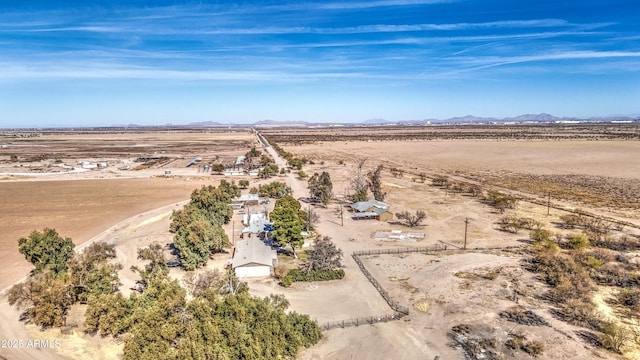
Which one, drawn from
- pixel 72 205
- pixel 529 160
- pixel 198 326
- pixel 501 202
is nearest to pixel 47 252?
pixel 198 326

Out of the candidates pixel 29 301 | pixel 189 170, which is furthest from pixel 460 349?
pixel 189 170

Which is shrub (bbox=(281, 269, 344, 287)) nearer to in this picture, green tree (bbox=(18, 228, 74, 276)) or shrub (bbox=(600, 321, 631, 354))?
shrub (bbox=(600, 321, 631, 354))

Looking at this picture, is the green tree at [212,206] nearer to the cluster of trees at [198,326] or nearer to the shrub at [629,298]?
the cluster of trees at [198,326]

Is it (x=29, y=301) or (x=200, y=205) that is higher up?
(x=200, y=205)

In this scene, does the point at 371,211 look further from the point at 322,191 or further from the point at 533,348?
the point at 533,348

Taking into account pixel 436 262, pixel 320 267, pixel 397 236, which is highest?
pixel 320 267

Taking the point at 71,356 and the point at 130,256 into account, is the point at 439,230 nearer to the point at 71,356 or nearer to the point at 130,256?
the point at 130,256
